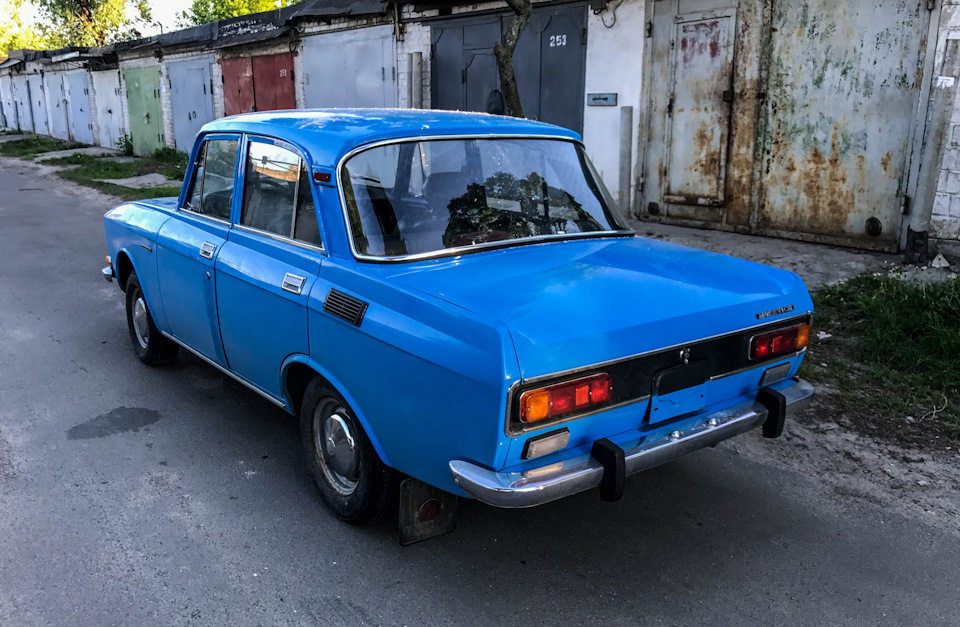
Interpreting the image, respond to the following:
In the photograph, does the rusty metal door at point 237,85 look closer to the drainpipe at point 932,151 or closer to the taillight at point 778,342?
the drainpipe at point 932,151

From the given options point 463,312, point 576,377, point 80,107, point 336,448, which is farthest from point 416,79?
point 80,107

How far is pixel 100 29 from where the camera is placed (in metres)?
45.4

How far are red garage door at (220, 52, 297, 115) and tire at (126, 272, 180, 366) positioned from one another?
1207 cm

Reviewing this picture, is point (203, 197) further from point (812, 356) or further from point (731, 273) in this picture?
point (812, 356)

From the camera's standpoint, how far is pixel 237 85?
61.1 feet

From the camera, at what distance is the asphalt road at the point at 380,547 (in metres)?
2.88

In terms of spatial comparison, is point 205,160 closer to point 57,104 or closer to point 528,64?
point 528,64

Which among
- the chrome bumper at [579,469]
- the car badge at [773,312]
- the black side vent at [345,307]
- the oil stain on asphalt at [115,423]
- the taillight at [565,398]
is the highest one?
the black side vent at [345,307]

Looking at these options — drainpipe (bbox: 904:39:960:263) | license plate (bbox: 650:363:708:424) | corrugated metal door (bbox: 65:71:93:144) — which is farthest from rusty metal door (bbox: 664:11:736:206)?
corrugated metal door (bbox: 65:71:93:144)

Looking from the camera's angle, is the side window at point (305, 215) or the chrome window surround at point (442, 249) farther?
the side window at point (305, 215)

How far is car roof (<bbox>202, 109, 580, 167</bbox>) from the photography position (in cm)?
351

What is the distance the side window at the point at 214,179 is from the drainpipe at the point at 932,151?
238 inches

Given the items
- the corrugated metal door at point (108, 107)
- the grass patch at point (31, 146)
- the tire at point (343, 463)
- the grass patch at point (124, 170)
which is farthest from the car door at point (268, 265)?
the grass patch at point (31, 146)

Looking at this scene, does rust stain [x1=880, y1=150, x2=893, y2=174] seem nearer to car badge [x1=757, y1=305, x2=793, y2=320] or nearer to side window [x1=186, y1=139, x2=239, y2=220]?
car badge [x1=757, y1=305, x2=793, y2=320]
